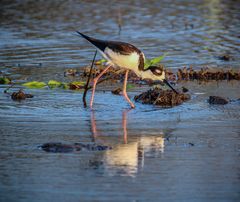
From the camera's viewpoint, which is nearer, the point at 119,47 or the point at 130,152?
the point at 130,152

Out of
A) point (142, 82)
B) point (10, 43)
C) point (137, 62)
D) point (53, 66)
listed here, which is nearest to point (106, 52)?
point (137, 62)

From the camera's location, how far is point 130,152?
764cm

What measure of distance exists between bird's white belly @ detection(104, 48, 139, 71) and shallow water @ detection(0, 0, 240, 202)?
512mm

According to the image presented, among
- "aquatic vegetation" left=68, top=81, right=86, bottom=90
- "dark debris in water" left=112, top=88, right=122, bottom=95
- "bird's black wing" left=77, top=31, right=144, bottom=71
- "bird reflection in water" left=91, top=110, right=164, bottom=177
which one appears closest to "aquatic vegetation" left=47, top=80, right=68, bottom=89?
"aquatic vegetation" left=68, top=81, right=86, bottom=90

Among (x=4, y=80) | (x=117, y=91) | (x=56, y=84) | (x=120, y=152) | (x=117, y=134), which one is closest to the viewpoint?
(x=120, y=152)

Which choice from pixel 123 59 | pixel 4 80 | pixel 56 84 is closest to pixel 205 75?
pixel 123 59

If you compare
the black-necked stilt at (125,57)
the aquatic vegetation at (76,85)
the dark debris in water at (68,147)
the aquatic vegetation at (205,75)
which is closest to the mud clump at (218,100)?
the black-necked stilt at (125,57)

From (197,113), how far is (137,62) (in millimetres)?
1423

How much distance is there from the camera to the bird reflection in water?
7.11 m

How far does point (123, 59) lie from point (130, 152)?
2930mm

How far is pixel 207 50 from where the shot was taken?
1475 cm

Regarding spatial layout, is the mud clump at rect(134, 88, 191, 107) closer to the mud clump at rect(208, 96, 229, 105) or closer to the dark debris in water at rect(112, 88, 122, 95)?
the mud clump at rect(208, 96, 229, 105)

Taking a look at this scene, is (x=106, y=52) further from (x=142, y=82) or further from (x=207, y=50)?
(x=207, y=50)

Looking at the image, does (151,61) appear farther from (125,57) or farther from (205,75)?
(125,57)
